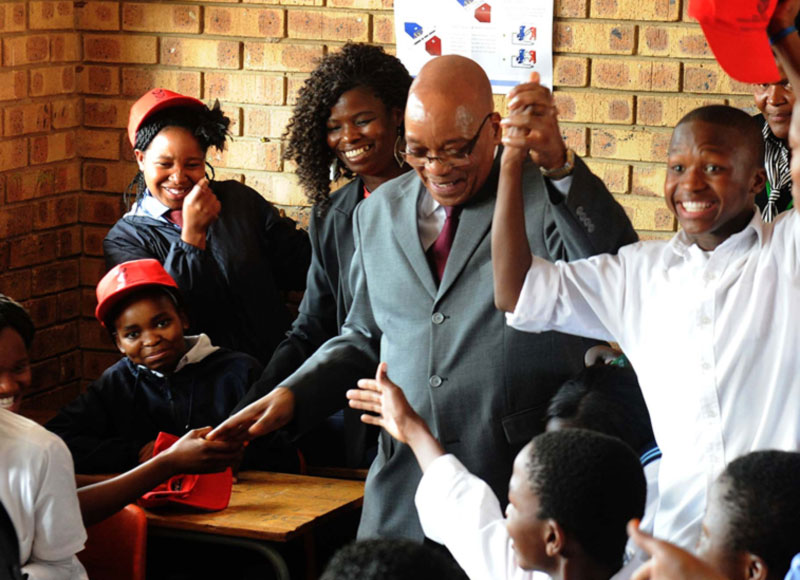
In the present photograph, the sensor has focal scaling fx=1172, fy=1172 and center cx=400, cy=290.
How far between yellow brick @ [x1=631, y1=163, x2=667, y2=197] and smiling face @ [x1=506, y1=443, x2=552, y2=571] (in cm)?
227

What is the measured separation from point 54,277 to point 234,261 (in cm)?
98

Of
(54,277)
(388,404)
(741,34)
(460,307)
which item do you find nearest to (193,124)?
(54,277)

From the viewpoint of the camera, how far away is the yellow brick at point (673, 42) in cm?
391

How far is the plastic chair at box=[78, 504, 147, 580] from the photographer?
2936 millimetres

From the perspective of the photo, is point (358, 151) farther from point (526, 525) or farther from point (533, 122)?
point (526, 525)

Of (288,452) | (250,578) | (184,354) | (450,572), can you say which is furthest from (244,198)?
(450,572)

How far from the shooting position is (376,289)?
272 cm

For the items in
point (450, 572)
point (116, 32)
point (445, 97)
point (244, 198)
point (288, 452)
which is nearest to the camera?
point (450, 572)

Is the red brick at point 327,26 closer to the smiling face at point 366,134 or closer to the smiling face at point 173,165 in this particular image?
the smiling face at point 173,165

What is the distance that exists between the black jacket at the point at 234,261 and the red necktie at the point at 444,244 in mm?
1433

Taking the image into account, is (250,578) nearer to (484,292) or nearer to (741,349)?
(484,292)

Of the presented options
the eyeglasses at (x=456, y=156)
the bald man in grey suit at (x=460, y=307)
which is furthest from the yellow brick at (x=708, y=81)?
the eyeglasses at (x=456, y=156)

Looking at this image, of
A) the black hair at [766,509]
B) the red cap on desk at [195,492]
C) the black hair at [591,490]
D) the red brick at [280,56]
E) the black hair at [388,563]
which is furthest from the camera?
the red brick at [280,56]

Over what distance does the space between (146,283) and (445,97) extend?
138 centimetres
